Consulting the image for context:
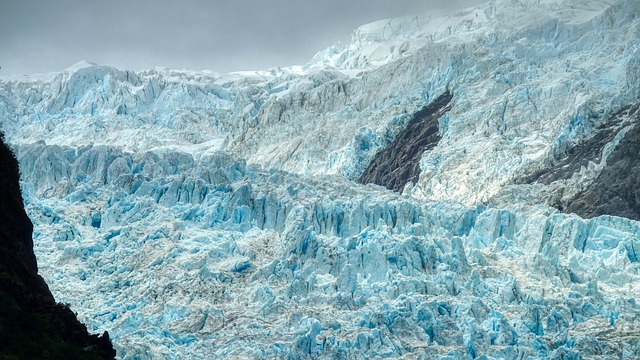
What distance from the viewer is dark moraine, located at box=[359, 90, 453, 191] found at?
109375mm

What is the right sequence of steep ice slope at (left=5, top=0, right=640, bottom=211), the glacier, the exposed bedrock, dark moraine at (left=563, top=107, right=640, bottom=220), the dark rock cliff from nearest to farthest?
the dark rock cliff, the glacier, dark moraine at (left=563, top=107, right=640, bottom=220), the exposed bedrock, steep ice slope at (left=5, top=0, right=640, bottom=211)

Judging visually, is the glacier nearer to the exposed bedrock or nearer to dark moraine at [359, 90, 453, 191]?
the exposed bedrock

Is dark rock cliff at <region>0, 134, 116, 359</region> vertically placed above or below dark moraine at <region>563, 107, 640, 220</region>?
below

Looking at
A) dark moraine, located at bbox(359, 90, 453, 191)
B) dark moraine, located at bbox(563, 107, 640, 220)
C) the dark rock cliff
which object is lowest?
the dark rock cliff

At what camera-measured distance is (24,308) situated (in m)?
30.7

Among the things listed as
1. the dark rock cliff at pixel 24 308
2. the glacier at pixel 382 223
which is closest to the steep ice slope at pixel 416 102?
the glacier at pixel 382 223

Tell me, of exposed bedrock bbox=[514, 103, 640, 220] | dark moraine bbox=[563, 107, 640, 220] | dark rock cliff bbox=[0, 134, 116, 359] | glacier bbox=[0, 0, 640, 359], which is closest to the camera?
dark rock cliff bbox=[0, 134, 116, 359]

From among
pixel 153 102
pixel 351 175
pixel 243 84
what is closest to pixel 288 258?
pixel 351 175

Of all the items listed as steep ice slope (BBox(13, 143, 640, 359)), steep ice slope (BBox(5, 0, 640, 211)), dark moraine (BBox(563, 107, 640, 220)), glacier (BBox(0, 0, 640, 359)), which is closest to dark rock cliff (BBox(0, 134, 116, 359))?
glacier (BBox(0, 0, 640, 359))

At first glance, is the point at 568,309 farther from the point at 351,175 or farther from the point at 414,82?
the point at 414,82

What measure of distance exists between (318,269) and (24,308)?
37.9 m

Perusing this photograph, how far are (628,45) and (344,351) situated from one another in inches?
2360

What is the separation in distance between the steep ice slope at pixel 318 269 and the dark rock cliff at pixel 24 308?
19.1 meters

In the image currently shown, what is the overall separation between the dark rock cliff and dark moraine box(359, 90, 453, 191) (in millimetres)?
71949
